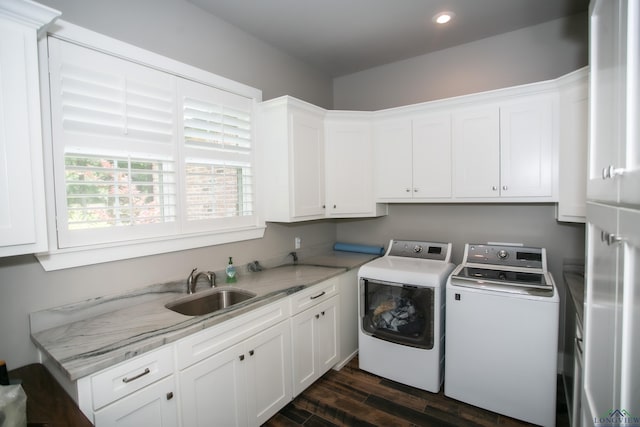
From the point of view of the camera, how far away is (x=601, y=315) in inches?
38.2

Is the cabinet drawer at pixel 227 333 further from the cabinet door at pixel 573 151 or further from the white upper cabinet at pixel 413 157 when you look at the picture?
the cabinet door at pixel 573 151

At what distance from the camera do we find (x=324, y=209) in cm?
300

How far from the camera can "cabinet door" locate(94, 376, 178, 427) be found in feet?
4.21

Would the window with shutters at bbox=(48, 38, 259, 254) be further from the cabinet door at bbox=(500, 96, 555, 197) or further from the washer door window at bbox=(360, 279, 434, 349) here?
the cabinet door at bbox=(500, 96, 555, 197)

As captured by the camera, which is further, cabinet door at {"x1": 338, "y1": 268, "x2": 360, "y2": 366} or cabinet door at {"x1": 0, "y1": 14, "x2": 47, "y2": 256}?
cabinet door at {"x1": 338, "y1": 268, "x2": 360, "y2": 366}

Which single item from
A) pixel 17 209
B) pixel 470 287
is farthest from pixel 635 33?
pixel 17 209

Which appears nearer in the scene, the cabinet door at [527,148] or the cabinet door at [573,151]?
the cabinet door at [573,151]

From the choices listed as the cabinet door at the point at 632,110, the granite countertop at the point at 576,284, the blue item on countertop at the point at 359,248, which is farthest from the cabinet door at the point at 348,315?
the cabinet door at the point at 632,110

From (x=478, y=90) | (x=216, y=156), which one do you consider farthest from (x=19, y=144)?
(x=478, y=90)

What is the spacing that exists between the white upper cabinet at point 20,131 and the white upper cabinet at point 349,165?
214cm

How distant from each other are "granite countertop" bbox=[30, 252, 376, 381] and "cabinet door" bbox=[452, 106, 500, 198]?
1665mm

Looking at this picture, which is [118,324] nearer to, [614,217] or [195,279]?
[195,279]

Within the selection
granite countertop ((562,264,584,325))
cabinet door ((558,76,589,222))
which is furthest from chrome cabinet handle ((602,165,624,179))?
cabinet door ((558,76,589,222))

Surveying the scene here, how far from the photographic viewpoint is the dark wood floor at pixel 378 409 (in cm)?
210
